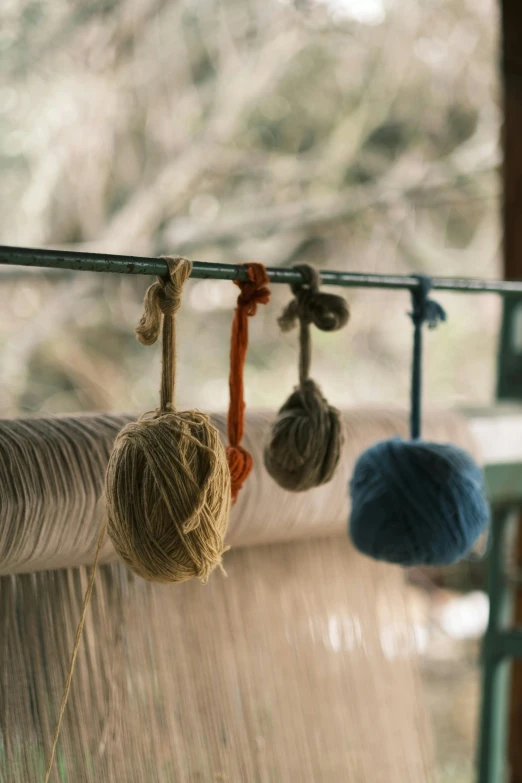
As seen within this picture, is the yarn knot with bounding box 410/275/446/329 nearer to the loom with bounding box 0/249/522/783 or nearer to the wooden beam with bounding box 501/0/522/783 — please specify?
the loom with bounding box 0/249/522/783

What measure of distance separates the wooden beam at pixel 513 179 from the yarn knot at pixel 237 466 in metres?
0.90

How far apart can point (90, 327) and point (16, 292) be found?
1.01 feet

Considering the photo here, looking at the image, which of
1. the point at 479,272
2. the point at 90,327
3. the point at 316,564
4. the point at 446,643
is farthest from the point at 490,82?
the point at 316,564

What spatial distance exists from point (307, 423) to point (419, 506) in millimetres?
126

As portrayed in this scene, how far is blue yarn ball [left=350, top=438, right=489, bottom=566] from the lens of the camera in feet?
2.33

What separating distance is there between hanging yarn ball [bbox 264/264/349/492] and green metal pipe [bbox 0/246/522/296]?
21 mm

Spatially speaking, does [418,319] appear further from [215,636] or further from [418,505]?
[215,636]

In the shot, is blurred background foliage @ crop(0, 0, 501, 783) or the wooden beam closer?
the wooden beam

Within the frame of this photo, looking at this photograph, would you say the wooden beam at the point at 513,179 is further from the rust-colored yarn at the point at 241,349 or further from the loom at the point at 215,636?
the rust-colored yarn at the point at 241,349

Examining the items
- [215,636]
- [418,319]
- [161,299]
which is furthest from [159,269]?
[215,636]

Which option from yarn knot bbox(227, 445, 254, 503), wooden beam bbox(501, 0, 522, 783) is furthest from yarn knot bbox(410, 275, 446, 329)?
wooden beam bbox(501, 0, 522, 783)

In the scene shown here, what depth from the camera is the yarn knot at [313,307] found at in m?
0.67

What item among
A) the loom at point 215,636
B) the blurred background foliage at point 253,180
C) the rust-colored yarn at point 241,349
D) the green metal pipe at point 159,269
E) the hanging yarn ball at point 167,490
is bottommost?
the loom at point 215,636

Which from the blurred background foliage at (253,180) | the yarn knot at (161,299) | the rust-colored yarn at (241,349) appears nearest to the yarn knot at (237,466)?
the rust-colored yarn at (241,349)
